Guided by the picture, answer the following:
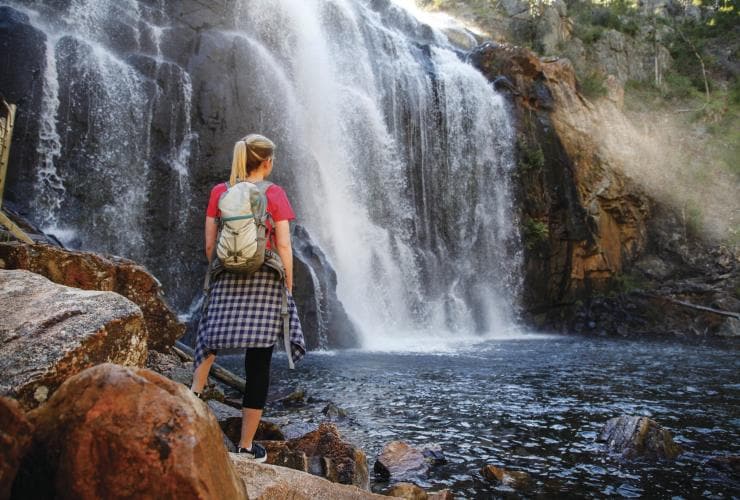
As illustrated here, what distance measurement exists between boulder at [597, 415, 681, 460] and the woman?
110 inches

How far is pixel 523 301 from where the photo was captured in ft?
60.8

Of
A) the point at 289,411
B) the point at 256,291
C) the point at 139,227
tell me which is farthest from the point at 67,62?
the point at 256,291

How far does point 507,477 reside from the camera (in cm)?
355

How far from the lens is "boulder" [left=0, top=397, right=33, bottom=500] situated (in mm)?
1244

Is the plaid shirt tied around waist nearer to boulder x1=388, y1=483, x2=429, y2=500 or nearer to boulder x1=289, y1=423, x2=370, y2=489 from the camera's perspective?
boulder x1=289, y1=423, x2=370, y2=489

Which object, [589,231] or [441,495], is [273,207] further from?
[589,231]

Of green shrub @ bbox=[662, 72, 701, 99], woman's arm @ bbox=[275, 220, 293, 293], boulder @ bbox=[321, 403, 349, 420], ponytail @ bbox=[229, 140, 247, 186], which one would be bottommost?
boulder @ bbox=[321, 403, 349, 420]

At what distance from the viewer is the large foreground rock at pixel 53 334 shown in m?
2.26

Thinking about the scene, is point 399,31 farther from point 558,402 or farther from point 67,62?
point 558,402

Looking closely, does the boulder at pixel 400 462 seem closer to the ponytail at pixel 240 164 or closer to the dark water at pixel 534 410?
the dark water at pixel 534 410

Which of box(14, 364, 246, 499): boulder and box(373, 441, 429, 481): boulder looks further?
box(373, 441, 429, 481): boulder

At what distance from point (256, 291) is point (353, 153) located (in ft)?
46.3

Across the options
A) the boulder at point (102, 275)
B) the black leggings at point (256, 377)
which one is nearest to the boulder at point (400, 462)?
the black leggings at point (256, 377)

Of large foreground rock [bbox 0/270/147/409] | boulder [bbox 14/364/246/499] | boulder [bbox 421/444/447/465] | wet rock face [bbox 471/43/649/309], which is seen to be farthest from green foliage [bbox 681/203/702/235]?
boulder [bbox 14/364/246/499]
